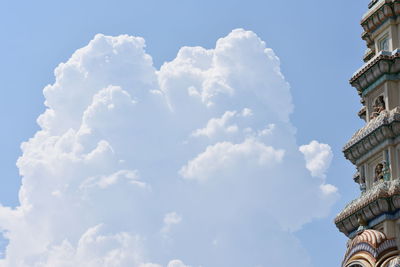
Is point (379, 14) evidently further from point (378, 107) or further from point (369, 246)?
point (369, 246)

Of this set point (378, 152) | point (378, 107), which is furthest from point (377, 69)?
point (378, 152)

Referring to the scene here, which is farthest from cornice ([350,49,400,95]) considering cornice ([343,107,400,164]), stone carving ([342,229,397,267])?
stone carving ([342,229,397,267])

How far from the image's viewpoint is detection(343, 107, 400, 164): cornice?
150 ft

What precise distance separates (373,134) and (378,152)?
3.29 ft

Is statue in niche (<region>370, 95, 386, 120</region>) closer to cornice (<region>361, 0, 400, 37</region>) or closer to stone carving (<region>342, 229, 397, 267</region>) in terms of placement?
cornice (<region>361, 0, 400, 37</region>)

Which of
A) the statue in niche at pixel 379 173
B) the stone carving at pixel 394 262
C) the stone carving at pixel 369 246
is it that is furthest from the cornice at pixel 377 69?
the stone carving at pixel 394 262

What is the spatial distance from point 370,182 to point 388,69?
5937 mm

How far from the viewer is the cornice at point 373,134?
150ft

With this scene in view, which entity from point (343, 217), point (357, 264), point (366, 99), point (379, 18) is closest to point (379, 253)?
point (357, 264)

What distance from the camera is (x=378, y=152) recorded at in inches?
1843

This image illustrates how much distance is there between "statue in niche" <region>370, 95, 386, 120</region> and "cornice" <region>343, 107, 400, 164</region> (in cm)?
46

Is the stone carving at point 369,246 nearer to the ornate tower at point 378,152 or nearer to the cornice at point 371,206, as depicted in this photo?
the ornate tower at point 378,152

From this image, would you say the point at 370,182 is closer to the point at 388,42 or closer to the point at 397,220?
the point at 397,220

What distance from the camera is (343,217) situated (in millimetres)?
46875
